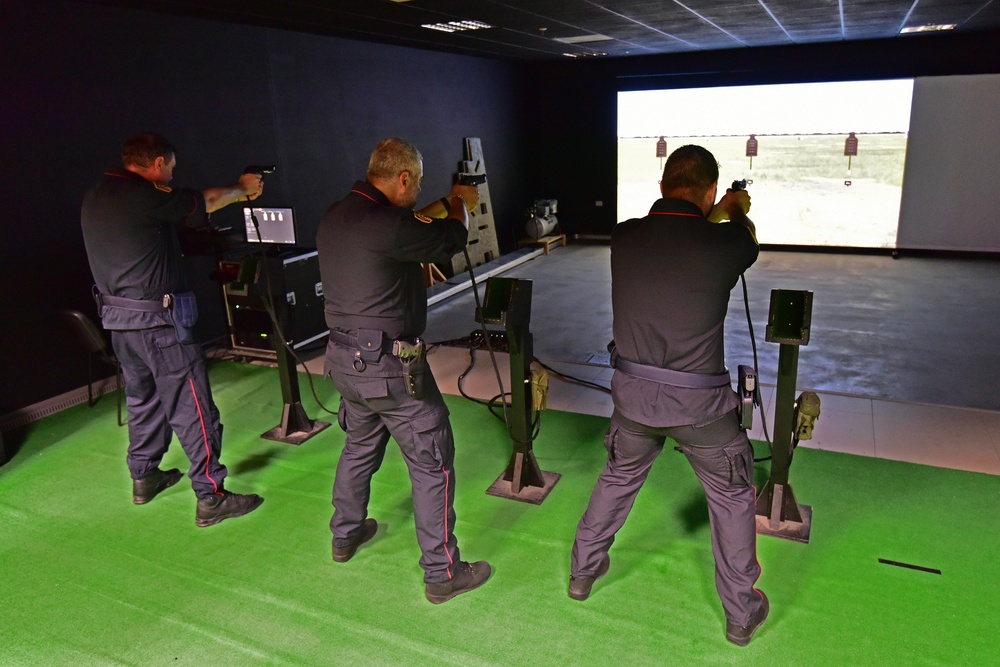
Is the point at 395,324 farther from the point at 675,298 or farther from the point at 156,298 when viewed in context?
the point at 156,298

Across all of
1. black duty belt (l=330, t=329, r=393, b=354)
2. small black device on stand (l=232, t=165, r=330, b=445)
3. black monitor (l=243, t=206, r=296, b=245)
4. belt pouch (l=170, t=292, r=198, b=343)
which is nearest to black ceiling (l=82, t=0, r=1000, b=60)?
black monitor (l=243, t=206, r=296, b=245)

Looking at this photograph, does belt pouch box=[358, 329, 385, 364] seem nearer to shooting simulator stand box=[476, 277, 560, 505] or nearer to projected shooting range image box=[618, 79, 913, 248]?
shooting simulator stand box=[476, 277, 560, 505]

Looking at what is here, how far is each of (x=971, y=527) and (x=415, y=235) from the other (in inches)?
102

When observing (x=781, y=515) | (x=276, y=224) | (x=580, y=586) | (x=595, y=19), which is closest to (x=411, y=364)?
(x=580, y=586)

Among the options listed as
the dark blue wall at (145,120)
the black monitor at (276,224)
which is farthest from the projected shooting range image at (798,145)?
the black monitor at (276,224)

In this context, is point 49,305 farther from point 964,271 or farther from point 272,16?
point 964,271

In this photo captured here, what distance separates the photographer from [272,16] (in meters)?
5.39

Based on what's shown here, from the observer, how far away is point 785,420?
2816 millimetres

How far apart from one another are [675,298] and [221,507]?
2.26 meters

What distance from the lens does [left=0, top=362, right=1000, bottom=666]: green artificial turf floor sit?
2.29 metres

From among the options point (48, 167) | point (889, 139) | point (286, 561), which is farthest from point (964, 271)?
Answer: point (48, 167)

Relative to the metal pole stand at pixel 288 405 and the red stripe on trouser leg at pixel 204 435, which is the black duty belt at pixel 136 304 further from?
the metal pole stand at pixel 288 405

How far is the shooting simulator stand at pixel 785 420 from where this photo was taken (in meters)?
2.61

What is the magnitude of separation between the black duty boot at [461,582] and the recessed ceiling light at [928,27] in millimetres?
7724
